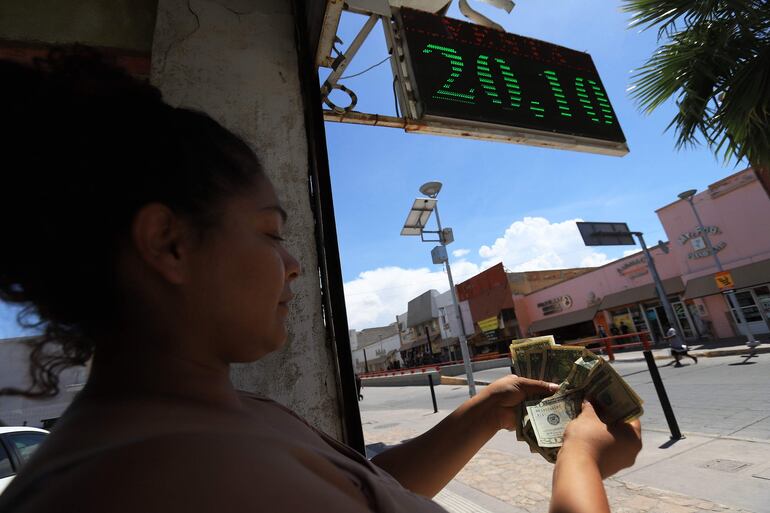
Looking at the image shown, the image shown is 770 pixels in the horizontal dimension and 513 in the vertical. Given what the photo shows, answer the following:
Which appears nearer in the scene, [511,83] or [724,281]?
[511,83]

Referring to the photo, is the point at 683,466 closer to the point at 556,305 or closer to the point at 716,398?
the point at 716,398

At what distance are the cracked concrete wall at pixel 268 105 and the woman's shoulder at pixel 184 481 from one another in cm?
147

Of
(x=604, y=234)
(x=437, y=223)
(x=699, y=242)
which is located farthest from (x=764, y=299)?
(x=437, y=223)

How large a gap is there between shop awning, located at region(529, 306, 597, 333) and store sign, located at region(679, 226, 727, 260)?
19.3 ft

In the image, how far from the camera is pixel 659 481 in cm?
352

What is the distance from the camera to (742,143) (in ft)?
17.0

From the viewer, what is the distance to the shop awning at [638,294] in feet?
62.3

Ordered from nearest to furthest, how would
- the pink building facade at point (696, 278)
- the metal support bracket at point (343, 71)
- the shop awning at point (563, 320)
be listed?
the metal support bracket at point (343, 71) < the pink building facade at point (696, 278) < the shop awning at point (563, 320)

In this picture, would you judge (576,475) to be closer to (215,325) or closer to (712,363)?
(215,325)

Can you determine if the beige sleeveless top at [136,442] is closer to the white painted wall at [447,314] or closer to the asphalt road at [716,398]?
the asphalt road at [716,398]

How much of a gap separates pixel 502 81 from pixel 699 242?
19.4m

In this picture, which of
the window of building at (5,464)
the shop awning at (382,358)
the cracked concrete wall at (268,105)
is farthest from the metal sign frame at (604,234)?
the shop awning at (382,358)

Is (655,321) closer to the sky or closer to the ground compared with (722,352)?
closer to the sky

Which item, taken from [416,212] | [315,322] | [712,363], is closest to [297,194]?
[315,322]
